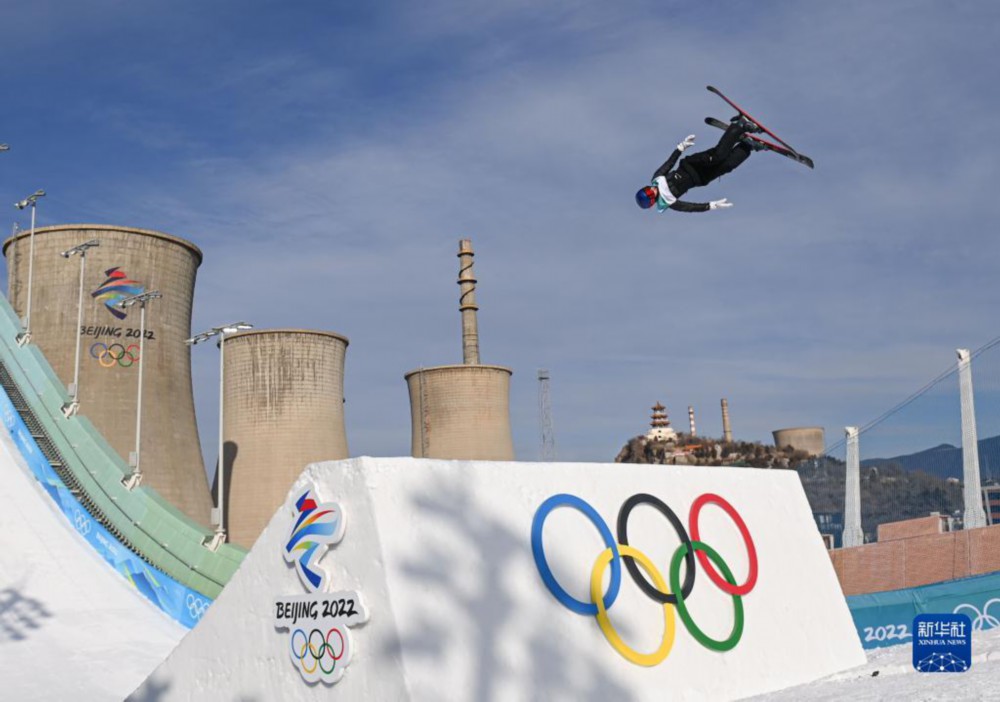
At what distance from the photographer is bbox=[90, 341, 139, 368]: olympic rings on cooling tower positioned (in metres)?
35.8

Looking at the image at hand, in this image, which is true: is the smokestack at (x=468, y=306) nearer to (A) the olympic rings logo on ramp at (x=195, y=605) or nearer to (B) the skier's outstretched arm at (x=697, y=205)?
(A) the olympic rings logo on ramp at (x=195, y=605)

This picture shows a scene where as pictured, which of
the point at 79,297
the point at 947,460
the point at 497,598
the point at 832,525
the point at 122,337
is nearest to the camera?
the point at 497,598

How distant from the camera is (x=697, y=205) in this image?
539 inches

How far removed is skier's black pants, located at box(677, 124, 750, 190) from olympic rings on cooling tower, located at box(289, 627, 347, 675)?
8.38 m

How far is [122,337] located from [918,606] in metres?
31.1

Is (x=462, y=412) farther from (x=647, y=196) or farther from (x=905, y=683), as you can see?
(x=905, y=683)

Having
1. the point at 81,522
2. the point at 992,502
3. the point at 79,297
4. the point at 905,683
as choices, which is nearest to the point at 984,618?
the point at 992,502

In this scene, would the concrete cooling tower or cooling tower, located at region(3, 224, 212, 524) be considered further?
the concrete cooling tower

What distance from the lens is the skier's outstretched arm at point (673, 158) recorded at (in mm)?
13117

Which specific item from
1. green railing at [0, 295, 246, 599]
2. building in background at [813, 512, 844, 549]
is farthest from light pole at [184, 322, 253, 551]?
building in background at [813, 512, 844, 549]

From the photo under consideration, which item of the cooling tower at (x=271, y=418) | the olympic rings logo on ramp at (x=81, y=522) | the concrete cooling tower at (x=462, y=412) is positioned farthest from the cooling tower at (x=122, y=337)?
the concrete cooling tower at (x=462, y=412)

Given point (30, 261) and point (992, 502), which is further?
point (30, 261)

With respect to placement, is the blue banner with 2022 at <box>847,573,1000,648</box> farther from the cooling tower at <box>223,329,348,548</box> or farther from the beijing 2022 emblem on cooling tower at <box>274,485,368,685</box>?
the cooling tower at <box>223,329,348,548</box>

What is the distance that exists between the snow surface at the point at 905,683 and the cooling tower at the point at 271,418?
114 feet
